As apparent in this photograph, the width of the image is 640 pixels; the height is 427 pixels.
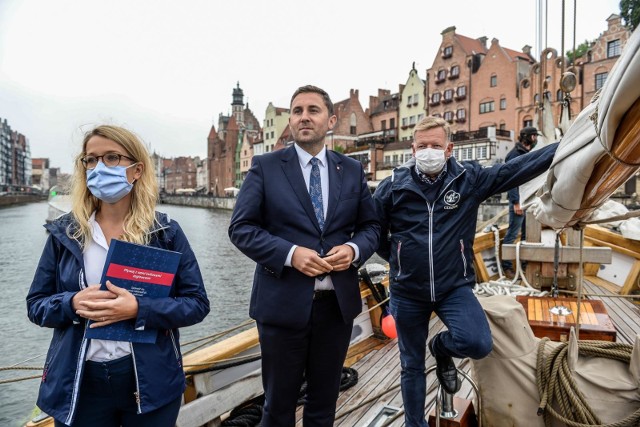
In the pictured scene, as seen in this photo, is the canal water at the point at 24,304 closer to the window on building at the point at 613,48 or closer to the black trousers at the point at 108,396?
the black trousers at the point at 108,396

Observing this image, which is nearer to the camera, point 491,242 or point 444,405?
point 444,405

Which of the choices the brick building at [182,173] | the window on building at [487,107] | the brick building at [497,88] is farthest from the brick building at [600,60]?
the brick building at [182,173]

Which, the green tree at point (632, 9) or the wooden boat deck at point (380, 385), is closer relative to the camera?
the green tree at point (632, 9)

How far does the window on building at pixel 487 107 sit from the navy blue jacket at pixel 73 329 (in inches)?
1392

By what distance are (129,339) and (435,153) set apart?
5.35 ft

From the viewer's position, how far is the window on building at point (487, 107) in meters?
33.3

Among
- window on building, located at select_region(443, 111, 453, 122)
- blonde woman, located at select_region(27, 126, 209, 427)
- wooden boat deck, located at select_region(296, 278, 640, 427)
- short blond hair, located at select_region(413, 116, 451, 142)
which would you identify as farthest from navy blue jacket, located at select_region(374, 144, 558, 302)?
window on building, located at select_region(443, 111, 453, 122)

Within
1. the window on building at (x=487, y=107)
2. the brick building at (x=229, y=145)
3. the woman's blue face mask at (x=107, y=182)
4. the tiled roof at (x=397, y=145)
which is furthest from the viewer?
the brick building at (x=229, y=145)

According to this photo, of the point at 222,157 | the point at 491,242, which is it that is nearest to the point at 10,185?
the point at 222,157

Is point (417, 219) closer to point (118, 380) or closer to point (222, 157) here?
point (118, 380)

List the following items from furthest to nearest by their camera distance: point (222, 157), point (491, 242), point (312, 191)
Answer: point (222, 157) → point (491, 242) → point (312, 191)

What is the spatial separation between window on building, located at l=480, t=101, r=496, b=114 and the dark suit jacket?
34.6 meters

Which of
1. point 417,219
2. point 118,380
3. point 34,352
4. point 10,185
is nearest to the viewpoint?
point 118,380

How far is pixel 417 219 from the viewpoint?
2.25m
